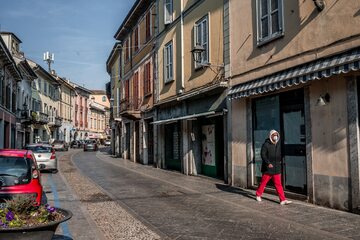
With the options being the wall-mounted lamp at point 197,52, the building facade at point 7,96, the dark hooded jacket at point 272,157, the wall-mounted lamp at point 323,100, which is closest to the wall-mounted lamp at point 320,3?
the wall-mounted lamp at point 323,100

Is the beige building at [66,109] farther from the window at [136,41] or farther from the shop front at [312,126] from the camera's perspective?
the shop front at [312,126]

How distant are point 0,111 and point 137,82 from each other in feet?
36.1

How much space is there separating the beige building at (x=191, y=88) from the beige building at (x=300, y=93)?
127cm

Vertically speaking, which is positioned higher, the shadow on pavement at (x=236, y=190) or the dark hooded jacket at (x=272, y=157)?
the dark hooded jacket at (x=272, y=157)

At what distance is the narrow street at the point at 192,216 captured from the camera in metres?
6.75

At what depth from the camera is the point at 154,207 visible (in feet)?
30.8

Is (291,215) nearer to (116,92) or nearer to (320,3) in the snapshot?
(320,3)

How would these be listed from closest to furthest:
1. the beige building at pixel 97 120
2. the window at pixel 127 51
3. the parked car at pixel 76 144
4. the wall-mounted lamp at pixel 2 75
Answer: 1. the wall-mounted lamp at pixel 2 75
2. the window at pixel 127 51
3. the parked car at pixel 76 144
4. the beige building at pixel 97 120

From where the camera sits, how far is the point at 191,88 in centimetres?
1681

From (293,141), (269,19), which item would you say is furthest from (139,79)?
(293,141)

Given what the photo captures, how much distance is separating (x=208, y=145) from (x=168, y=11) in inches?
302

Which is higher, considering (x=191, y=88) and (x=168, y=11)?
(x=168, y=11)

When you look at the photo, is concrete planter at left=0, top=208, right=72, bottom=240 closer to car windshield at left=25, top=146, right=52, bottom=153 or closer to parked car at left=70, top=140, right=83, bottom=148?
car windshield at left=25, top=146, right=52, bottom=153

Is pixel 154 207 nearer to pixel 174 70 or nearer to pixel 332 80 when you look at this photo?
pixel 332 80
